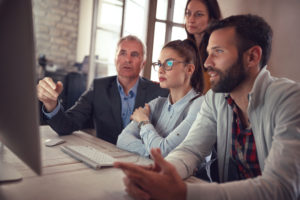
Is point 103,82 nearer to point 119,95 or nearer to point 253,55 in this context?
point 119,95

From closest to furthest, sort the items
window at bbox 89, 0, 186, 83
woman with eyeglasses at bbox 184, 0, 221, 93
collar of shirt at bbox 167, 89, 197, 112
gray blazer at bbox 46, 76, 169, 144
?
collar of shirt at bbox 167, 89, 197, 112 < gray blazer at bbox 46, 76, 169, 144 < woman with eyeglasses at bbox 184, 0, 221, 93 < window at bbox 89, 0, 186, 83

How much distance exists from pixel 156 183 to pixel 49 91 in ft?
3.30

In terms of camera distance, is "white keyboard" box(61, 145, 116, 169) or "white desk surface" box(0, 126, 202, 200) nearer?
"white desk surface" box(0, 126, 202, 200)

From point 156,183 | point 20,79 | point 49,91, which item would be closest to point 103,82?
point 49,91

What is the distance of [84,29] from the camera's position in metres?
4.61

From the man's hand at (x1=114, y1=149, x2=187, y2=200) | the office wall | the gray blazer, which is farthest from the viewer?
the office wall

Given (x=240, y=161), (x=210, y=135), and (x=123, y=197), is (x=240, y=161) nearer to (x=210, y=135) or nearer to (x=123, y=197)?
(x=210, y=135)

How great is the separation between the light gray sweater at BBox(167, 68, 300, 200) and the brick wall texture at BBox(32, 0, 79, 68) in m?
3.75

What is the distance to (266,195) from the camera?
0.76 m

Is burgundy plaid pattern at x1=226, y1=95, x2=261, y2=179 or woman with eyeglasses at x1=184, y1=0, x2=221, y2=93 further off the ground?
woman with eyeglasses at x1=184, y1=0, x2=221, y2=93

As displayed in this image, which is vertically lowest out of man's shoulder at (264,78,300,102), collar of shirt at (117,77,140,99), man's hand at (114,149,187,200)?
man's hand at (114,149,187,200)

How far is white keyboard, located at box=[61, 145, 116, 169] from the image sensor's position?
104 cm

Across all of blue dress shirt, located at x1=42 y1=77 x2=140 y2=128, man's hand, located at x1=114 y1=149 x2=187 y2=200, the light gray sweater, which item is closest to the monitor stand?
man's hand, located at x1=114 y1=149 x2=187 y2=200

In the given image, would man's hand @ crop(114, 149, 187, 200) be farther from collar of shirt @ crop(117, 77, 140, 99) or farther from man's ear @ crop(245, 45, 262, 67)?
collar of shirt @ crop(117, 77, 140, 99)
